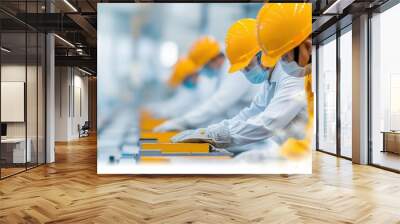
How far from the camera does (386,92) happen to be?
727 cm

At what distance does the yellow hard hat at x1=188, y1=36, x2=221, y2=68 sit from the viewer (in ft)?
20.9

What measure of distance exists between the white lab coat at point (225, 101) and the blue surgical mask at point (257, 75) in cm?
8

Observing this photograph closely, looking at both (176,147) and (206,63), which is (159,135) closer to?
(176,147)

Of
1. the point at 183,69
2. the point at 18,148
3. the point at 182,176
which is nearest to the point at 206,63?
the point at 183,69

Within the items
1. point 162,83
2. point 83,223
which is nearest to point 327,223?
point 83,223

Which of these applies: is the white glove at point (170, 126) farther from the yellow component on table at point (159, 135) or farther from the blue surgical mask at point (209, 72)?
the blue surgical mask at point (209, 72)

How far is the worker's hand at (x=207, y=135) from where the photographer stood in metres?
6.30

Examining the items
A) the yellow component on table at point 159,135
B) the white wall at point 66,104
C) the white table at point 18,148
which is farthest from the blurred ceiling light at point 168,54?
the white wall at point 66,104

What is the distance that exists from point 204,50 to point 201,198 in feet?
8.88

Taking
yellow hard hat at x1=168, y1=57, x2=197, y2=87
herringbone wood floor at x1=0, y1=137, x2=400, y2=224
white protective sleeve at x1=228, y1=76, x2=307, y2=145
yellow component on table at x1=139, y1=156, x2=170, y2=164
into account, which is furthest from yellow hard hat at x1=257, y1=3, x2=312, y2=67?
yellow component on table at x1=139, y1=156, x2=170, y2=164

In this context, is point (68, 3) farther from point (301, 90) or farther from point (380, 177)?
point (380, 177)

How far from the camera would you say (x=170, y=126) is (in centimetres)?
625

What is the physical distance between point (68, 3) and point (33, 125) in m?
2.53

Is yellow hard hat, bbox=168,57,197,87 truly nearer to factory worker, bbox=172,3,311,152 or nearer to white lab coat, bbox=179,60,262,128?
white lab coat, bbox=179,60,262,128
